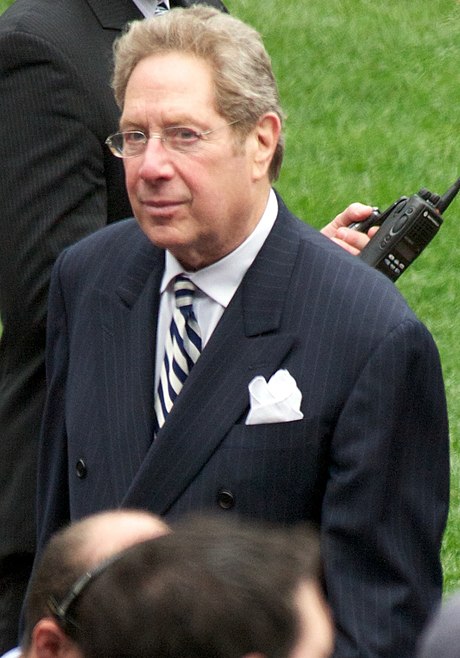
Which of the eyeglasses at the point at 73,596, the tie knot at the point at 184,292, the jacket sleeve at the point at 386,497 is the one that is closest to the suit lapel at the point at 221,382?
the tie knot at the point at 184,292

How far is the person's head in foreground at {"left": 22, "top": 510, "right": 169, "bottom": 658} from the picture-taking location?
7.64 ft

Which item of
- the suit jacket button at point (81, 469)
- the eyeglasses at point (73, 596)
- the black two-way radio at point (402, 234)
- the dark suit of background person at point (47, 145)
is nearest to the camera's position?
the eyeglasses at point (73, 596)

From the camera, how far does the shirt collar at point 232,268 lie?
377 centimetres

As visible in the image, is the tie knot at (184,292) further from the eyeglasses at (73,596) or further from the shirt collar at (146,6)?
the eyeglasses at (73,596)

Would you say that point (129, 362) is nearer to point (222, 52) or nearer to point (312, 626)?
point (222, 52)

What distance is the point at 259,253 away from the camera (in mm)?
3756

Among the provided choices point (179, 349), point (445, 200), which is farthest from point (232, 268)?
point (445, 200)

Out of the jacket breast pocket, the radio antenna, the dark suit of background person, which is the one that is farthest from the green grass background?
the jacket breast pocket

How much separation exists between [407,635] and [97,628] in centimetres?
147

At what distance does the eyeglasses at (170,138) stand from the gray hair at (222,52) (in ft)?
0.16

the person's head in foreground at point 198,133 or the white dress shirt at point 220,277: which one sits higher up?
the person's head in foreground at point 198,133

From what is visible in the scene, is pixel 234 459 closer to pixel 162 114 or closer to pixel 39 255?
pixel 162 114

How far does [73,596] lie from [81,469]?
158 centimetres

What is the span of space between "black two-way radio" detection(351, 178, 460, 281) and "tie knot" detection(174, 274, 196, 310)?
2.00 ft
